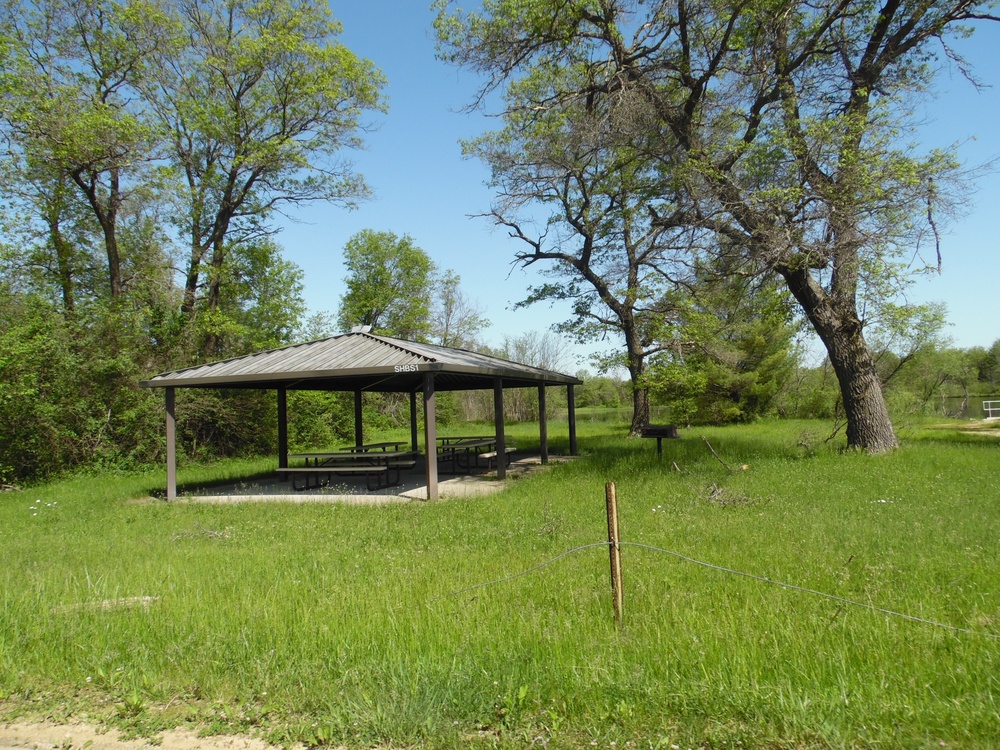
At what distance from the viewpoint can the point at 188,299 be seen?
22.2 meters

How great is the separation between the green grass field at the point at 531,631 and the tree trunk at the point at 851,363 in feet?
17.2

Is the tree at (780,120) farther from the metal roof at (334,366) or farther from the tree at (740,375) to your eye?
the tree at (740,375)

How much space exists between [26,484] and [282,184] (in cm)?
1331

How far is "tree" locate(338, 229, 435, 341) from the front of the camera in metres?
38.8

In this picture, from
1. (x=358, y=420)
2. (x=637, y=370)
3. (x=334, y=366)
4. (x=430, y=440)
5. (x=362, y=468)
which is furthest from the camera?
(x=637, y=370)

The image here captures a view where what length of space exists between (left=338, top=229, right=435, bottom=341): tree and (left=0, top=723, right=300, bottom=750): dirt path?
117 feet

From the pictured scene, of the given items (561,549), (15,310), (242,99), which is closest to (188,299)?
(15,310)

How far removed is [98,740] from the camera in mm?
3229

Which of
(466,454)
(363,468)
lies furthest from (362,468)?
(466,454)

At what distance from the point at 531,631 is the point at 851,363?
12086mm

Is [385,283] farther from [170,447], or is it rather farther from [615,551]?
[615,551]

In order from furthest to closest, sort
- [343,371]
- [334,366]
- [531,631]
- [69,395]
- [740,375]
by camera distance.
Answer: [740,375] → [69,395] → [334,366] → [343,371] → [531,631]

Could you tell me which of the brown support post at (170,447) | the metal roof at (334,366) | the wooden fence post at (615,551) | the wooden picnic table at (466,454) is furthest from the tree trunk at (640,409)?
the wooden fence post at (615,551)

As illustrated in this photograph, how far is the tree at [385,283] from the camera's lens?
127ft
